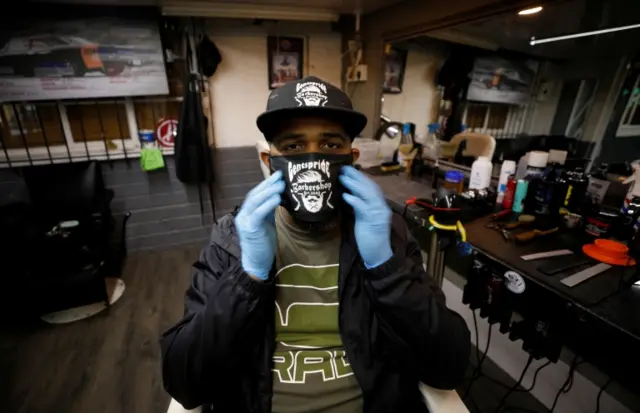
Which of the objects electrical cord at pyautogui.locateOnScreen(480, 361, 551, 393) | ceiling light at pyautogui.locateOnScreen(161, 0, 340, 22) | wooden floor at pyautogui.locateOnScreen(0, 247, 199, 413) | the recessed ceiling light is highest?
ceiling light at pyautogui.locateOnScreen(161, 0, 340, 22)

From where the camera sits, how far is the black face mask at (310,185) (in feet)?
2.63

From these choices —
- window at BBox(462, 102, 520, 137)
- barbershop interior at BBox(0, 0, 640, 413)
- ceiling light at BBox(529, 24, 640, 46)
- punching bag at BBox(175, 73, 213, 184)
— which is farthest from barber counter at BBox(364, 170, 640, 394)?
punching bag at BBox(175, 73, 213, 184)

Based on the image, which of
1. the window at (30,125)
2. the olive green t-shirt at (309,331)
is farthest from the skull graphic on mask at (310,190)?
the window at (30,125)

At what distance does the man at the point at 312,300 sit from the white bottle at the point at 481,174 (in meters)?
0.91

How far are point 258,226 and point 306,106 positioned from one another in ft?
1.08

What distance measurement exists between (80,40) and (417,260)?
109 inches

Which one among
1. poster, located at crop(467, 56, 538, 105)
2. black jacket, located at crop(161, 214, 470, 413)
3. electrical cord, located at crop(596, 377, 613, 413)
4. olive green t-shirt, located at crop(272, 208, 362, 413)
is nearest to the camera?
black jacket, located at crop(161, 214, 470, 413)

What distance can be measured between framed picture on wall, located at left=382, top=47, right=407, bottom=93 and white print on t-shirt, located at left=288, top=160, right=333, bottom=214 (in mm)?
2060

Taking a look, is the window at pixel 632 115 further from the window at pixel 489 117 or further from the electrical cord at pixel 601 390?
the electrical cord at pixel 601 390

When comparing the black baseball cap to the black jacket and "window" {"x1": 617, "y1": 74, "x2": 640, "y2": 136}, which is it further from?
"window" {"x1": 617, "y1": 74, "x2": 640, "y2": 136}

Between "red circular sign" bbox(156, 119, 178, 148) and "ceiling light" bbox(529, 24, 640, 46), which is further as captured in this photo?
"red circular sign" bbox(156, 119, 178, 148)

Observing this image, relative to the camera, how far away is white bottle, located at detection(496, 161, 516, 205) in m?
1.59

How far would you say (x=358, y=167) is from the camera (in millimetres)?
2178

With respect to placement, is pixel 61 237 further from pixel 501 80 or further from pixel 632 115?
pixel 632 115
